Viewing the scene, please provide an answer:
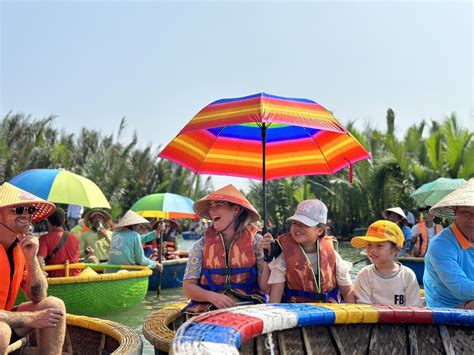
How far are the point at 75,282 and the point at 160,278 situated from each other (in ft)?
9.03

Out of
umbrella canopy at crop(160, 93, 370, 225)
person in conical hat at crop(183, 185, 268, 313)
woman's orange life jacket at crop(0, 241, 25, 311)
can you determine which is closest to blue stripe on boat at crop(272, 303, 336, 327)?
person in conical hat at crop(183, 185, 268, 313)

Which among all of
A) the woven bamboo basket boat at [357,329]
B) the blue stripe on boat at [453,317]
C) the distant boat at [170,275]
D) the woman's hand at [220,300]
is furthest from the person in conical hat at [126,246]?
the blue stripe on boat at [453,317]

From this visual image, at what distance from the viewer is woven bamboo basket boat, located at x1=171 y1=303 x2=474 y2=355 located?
2510 millimetres

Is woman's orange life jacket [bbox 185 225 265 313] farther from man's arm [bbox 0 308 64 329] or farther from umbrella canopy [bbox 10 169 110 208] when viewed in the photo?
umbrella canopy [bbox 10 169 110 208]

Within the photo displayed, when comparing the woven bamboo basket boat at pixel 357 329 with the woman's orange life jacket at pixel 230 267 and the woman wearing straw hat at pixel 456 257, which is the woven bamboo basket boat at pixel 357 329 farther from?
the woman's orange life jacket at pixel 230 267

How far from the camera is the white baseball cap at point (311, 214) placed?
3.57 meters

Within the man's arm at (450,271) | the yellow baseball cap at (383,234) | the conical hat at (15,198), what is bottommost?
the man's arm at (450,271)

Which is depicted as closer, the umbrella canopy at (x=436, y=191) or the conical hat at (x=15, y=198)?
the conical hat at (x=15, y=198)

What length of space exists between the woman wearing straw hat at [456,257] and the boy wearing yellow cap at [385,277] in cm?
17

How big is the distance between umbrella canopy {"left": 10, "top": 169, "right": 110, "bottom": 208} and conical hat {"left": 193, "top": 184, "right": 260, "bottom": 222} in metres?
4.47

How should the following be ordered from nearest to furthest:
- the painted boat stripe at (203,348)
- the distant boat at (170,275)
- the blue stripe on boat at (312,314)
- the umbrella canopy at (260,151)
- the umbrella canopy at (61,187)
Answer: the painted boat stripe at (203,348) < the blue stripe on boat at (312,314) < the umbrella canopy at (260,151) < the umbrella canopy at (61,187) < the distant boat at (170,275)

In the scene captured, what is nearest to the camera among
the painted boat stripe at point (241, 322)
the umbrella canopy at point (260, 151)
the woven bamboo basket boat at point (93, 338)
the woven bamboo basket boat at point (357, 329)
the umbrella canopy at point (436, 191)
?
the painted boat stripe at point (241, 322)

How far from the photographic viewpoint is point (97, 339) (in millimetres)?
3973

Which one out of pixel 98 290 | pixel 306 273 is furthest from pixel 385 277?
pixel 98 290
